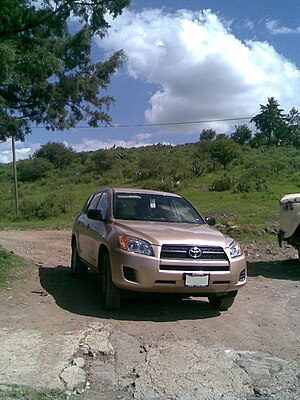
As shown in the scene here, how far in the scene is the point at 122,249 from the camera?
5.79 meters

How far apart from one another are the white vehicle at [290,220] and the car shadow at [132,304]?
2988mm

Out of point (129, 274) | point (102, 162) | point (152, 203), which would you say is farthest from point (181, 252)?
point (102, 162)

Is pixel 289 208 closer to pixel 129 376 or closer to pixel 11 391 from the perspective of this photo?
pixel 129 376

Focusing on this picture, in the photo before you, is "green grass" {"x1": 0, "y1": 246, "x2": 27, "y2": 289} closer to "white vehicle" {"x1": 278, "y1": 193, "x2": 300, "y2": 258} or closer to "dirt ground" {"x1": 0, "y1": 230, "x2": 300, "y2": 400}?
"dirt ground" {"x1": 0, "y1": 230, "x2": 300, "y2": 400}

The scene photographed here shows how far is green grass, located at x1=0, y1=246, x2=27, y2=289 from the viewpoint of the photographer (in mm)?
7559

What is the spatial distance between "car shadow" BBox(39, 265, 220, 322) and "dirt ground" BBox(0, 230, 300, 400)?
0.04 feet

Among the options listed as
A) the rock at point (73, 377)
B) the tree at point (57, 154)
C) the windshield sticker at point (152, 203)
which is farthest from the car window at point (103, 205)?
the tree at point (57, 154)

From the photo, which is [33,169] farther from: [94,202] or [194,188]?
[94,202]

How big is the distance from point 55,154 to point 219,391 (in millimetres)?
64413

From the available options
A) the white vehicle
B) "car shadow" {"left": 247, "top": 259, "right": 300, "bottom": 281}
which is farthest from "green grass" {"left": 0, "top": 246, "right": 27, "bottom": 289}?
the white vehicle

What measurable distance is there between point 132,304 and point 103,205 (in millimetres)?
1790

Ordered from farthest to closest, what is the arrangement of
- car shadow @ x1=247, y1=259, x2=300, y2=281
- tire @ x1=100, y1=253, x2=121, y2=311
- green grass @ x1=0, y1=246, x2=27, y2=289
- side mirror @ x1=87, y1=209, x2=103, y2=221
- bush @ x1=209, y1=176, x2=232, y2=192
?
bush @ x1=209, y1=176, x2=232, y2=192, car shadow @ x1=247, y1=259, x2=300, y2=281, green grass @ x1=0, y1=246, x2=27, y2=289, side mirror @ x1=87, y1=209, x2=103, y2=221, tire @ x1=100, y1=253, x2=121, y2=311

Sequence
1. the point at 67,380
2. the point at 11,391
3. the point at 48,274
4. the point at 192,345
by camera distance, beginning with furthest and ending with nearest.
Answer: the point at 48,274, the point at 192,345, the point at 67,380, the point at 11,391

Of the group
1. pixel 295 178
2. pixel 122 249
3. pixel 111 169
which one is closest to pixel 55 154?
pixel 111 169
